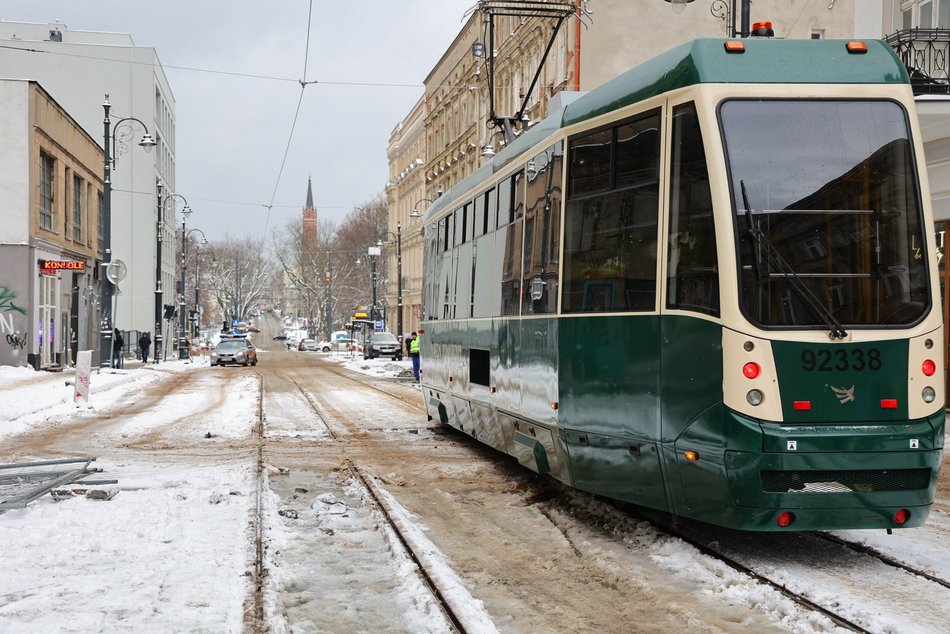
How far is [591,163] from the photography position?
850 cm

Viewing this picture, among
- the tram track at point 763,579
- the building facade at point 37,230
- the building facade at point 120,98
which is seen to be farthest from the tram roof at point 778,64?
the building facade at point 120,98

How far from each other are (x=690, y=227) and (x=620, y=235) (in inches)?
31.8

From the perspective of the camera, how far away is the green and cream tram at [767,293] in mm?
6793

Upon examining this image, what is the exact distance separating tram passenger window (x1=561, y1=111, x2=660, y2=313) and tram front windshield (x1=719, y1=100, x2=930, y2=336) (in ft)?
2.51

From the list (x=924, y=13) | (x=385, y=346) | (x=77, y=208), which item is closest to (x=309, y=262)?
(x=385, y=346)

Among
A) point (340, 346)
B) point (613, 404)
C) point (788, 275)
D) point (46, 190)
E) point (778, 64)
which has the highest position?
point (46, 190)

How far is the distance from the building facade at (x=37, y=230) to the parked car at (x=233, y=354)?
875 centimetres

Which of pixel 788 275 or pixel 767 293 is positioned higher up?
pixel 788 275

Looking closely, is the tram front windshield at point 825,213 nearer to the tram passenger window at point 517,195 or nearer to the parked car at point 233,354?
the tram passenger window at point 517,195

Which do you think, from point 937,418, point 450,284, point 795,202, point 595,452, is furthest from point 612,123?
point 450,284

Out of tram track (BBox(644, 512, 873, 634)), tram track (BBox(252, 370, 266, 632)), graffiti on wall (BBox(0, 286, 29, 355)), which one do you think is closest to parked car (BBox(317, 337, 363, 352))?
graffiti on wall (BBox(0, 286, 29, 355))

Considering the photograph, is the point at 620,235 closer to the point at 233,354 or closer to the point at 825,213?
the point at 825,213

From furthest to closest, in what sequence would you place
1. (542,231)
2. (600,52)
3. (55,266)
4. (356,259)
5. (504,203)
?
(356,259) → (600,52) → (55,266) → (504,203) → (542,231)

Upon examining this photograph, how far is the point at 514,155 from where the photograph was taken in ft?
34.9
